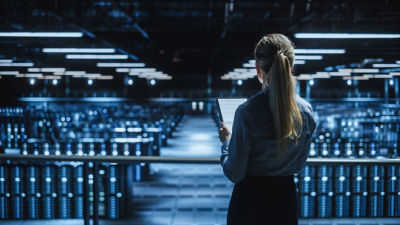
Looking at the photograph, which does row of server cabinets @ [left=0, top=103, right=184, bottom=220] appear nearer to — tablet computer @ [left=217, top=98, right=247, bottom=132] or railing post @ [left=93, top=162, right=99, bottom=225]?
railing post @ [left=93, top=162, right=99, bottom=225]

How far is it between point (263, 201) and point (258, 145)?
0.76 ft

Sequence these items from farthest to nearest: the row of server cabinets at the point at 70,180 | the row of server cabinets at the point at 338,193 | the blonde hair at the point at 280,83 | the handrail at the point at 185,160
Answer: the row of server cabinets at the point at 338,193, the row of server cabinets at the point at 70,180, the handrail at the point at 185,160, the blonde hair at the point at 280,83

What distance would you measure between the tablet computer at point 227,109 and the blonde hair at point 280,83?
219 mm

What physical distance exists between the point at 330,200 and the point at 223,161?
21.8ft

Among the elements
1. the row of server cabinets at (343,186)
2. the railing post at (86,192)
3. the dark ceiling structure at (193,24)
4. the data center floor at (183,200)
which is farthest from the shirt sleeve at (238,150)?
the dark ceiling structure at (193,24)

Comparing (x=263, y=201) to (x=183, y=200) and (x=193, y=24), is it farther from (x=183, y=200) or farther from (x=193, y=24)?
(x=193, y=24)

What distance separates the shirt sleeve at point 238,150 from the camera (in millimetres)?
1234

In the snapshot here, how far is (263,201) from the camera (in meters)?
1.37

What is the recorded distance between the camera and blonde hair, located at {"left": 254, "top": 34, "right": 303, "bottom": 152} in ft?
3.99

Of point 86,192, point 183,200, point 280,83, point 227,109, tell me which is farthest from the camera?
point 183,200

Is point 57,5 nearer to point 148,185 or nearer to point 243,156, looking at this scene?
point 148,185

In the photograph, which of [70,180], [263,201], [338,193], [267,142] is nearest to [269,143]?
[267,142]

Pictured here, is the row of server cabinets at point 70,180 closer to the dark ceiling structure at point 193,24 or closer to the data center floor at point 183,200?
the data center floor at point 183,200

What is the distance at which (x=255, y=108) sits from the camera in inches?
49.1
